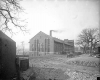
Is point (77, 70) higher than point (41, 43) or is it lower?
lower

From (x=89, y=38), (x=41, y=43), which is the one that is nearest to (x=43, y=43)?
(x=41, y=43)

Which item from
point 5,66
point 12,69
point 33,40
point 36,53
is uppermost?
point 33,40

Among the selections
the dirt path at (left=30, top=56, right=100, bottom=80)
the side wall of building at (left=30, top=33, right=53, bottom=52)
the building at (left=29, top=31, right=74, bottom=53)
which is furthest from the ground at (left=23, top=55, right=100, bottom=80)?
the side wall of building at (left=30, top=33, right=53, bottom=52)

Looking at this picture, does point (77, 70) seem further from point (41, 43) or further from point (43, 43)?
point (41, 43)

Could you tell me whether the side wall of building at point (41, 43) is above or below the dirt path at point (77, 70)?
above

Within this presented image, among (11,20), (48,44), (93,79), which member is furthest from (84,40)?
(11,20)

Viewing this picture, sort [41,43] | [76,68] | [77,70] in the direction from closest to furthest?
[77,70] → [76,68] → [41,43]

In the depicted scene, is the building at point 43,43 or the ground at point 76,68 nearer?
the ground at point 76,68

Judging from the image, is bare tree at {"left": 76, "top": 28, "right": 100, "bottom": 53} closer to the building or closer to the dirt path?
the building

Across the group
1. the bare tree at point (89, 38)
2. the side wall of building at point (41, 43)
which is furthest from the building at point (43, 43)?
the bare tree at point (89, 38)

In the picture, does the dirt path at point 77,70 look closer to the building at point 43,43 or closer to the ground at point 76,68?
the ground at point 76,68

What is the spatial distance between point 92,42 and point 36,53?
26.0 meters

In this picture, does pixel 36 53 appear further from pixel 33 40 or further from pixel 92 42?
pixel 92 42

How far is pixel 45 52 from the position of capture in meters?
29.5
